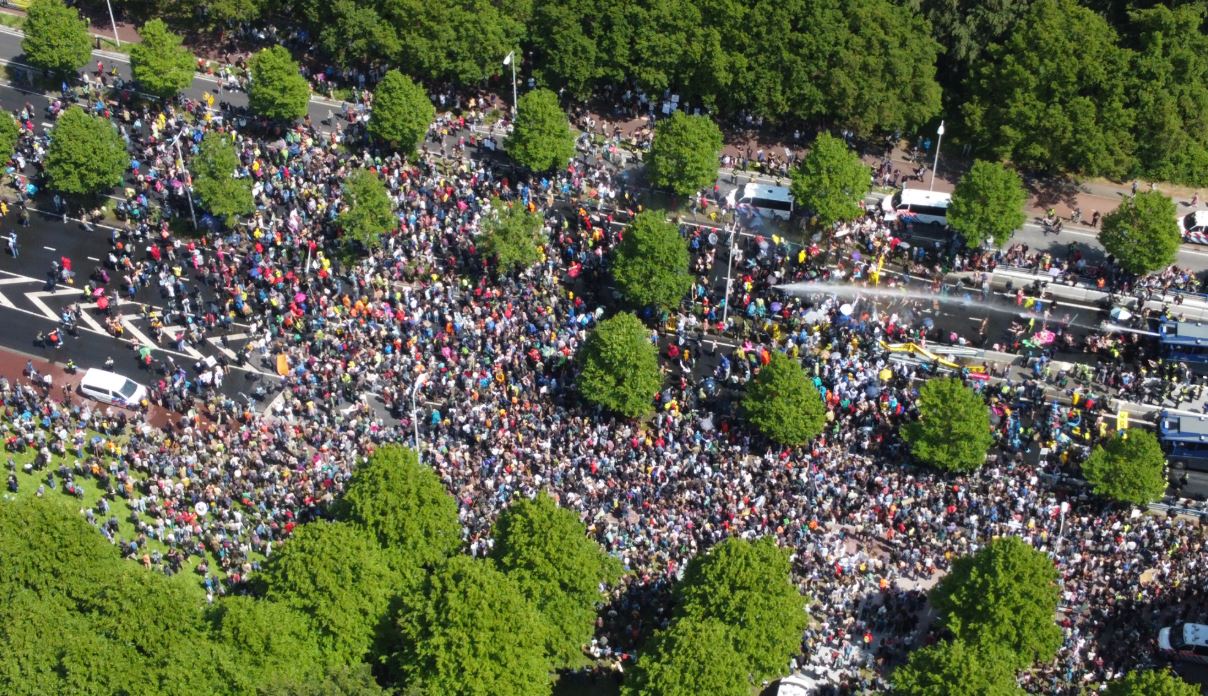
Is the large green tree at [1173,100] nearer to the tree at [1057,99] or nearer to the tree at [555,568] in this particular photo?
the tree at [1057,99]

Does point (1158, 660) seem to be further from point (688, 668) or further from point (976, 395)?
point (688, 668)

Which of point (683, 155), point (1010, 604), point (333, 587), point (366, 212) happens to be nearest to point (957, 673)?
point (1010, 604)

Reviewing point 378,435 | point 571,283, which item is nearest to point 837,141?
point 571,283

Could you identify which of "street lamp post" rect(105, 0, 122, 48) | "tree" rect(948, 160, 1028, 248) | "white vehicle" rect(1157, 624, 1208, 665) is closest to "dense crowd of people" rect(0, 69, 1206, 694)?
"white vehicle" rect(1157, 624, 1208, 665)

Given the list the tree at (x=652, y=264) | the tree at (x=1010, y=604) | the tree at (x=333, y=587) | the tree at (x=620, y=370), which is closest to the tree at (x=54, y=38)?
the tree at (x=652, y=264)

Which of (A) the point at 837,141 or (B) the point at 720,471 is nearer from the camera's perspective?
(B) the point at 720,471

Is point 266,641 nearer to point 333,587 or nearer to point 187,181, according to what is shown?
point 333,587

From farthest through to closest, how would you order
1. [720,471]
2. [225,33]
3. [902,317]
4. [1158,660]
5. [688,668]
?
[225,33] < [902,317] < [720,471] < [1158,660] < [688,668]
